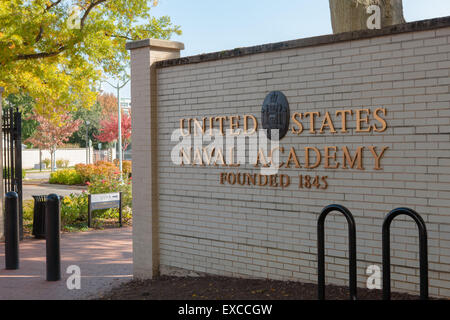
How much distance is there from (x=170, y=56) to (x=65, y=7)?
785 centimetres

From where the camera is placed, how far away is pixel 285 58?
245 inches

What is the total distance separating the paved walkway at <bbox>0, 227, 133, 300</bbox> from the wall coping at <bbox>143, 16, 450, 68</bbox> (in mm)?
3157

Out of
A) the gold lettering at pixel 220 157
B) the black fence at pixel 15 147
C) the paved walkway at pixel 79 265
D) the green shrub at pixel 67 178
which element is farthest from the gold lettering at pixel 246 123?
the green shrub at pixel 67 178

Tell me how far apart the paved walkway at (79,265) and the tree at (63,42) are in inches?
194

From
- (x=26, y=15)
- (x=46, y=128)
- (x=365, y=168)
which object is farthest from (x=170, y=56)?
(x=46, y=128)

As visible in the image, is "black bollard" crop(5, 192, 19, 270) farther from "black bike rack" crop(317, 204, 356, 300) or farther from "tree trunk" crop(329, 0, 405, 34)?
"tree trunk" crop(329, 0, 405, 34)

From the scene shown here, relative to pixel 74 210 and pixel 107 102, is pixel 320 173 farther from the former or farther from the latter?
pixel 107 102

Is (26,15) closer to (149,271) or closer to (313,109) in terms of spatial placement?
(149,271)

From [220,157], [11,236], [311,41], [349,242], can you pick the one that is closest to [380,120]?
[311,41]

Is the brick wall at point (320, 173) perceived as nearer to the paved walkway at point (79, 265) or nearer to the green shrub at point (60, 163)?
the paved walkway at point (79, 265)

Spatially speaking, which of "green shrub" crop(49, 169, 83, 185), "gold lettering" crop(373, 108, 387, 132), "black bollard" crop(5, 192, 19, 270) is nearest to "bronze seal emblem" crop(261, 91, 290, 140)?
"gold lettering" crop(373, 108, 387, 132)

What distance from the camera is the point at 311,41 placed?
5.95m

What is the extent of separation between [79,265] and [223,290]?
3495 millimetres

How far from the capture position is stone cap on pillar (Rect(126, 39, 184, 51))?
744 cm
